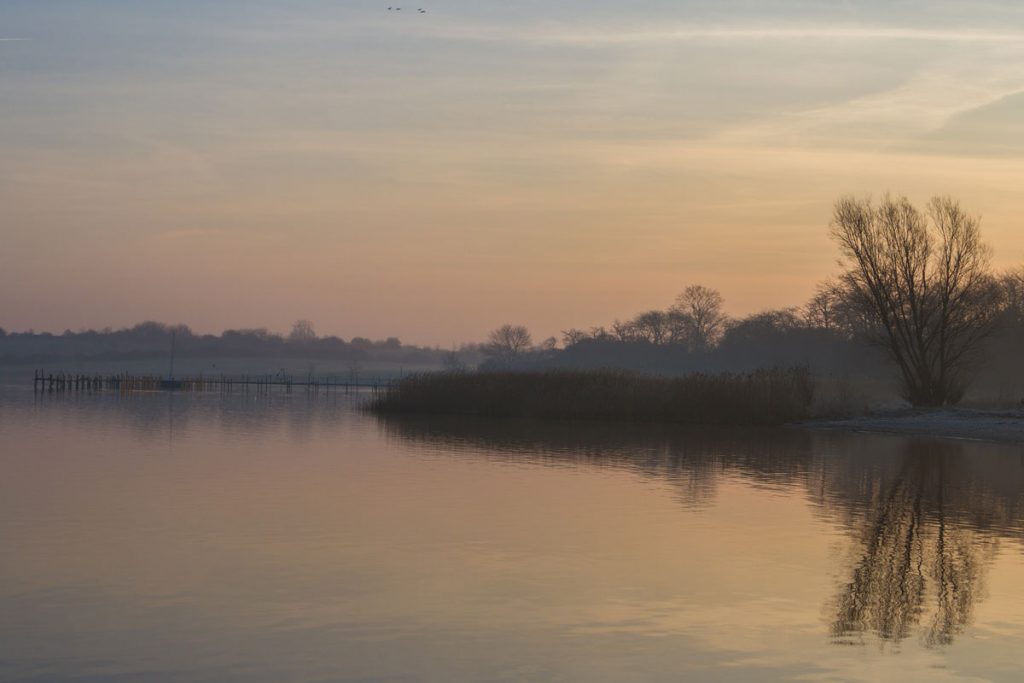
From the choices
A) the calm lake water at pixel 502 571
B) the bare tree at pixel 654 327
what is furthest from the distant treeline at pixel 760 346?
the calm lake water at pixel 502 571

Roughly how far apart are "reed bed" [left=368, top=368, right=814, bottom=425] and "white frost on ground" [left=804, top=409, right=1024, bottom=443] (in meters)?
2.05

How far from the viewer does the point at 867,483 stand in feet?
88.5

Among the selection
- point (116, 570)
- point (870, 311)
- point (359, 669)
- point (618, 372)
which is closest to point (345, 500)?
point (116, 570)

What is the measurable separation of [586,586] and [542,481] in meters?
12.1

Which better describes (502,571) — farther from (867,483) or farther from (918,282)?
(918,282)

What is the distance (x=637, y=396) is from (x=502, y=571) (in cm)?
3957

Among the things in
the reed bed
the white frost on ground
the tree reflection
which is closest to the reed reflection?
the tree reflection

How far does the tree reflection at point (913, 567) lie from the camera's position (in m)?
12.2

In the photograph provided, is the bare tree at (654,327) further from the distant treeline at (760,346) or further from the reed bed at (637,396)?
the reed bed at (637,396)

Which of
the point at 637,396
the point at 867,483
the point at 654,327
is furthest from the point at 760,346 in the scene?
the point at 867,483

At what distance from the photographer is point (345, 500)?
859 inches

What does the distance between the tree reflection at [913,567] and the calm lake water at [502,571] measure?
0.06 metres

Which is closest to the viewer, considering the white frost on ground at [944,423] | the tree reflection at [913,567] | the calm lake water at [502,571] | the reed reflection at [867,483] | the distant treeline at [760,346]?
the calm lake water at [502,571]

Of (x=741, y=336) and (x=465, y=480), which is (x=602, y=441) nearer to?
(x=465, y=480)
